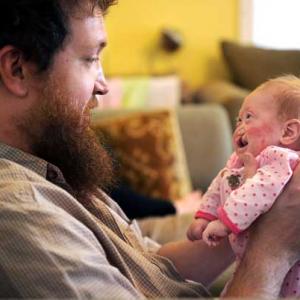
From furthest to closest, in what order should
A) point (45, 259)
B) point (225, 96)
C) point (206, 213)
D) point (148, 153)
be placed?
1. point (225, 96)
2. point (148, 153)
3. point (206, 213)
4. point (45, 259)

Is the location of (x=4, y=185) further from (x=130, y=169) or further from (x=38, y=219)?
(x=130, y=169)

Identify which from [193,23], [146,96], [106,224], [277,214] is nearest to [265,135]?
[277,214]

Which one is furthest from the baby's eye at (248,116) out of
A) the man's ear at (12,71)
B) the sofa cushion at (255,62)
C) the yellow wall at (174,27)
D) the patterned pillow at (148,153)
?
the yellow wall at (174,27)

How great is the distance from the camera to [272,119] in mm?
1205

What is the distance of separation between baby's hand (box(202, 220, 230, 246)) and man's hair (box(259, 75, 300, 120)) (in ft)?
0.80

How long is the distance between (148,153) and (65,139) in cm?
147

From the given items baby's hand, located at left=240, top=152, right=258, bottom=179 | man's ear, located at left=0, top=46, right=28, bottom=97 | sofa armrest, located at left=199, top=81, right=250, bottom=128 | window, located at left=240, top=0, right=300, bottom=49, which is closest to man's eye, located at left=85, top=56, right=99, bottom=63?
man's ear, located at left=0, top=46, right=28, bottom=97

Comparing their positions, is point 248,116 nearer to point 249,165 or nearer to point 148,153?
point 249,165

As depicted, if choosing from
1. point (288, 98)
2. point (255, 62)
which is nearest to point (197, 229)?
point (288, 98)

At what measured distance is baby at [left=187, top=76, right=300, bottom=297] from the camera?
1.12 metres

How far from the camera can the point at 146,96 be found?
369cm

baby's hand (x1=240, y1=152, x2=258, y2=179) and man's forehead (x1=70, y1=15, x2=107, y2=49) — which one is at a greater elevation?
man's forehead (x1=70, y1=15, x2=107, y2=49)

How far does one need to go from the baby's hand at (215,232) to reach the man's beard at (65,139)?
0.82ft

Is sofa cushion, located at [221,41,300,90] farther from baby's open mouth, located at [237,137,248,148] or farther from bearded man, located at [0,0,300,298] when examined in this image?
bearded man, located at [0,0,300,298]
